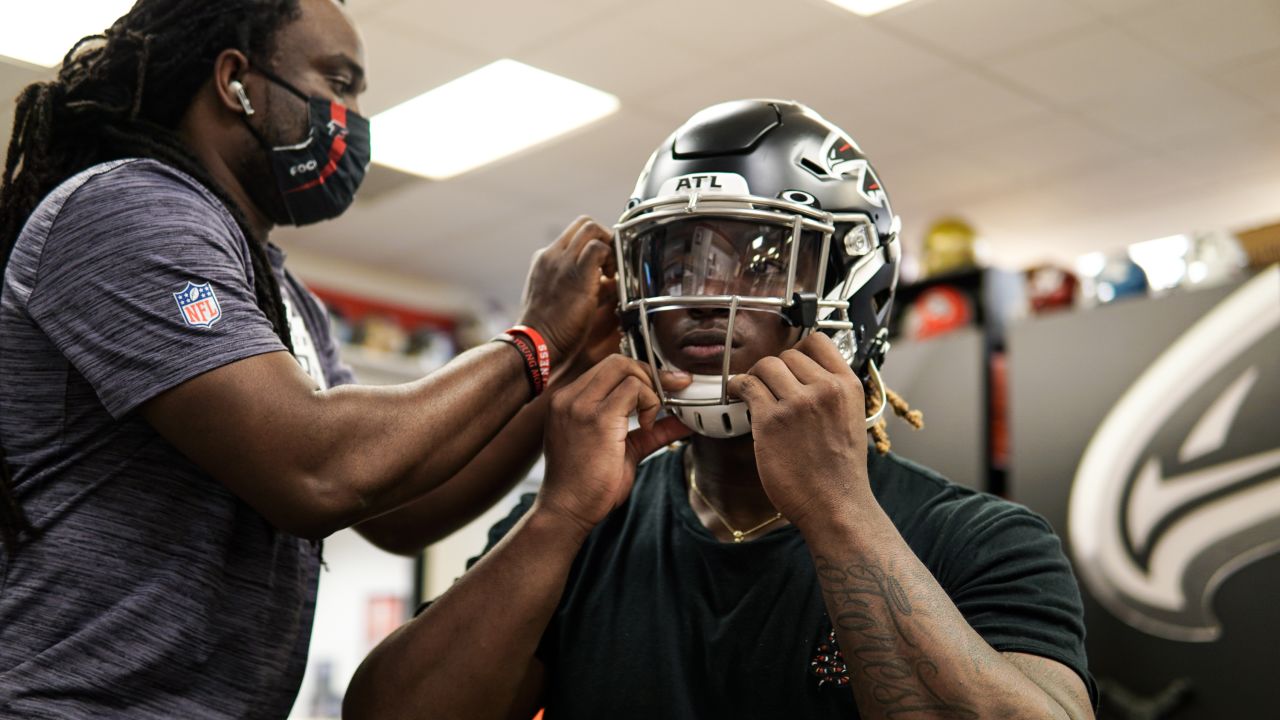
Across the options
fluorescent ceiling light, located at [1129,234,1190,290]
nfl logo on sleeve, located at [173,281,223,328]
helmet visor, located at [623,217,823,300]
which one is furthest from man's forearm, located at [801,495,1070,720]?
fluorescent ceiling light, located at [1129,234,1190,290]

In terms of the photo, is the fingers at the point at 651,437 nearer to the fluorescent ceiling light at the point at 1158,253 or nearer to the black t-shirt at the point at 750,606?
the black t-shirt at the point at 750,606

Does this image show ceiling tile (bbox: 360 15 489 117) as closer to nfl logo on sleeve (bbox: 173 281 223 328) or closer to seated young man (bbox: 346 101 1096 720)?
seated young man (bbox: 346 101 1096 720)

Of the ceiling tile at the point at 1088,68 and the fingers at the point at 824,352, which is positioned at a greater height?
the ceiling tile at the point at 1088,68

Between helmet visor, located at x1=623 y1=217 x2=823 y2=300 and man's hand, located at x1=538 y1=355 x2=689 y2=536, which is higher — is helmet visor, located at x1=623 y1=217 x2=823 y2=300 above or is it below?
above

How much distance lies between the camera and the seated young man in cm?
156

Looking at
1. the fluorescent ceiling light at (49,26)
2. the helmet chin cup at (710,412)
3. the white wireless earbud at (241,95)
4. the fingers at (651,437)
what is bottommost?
the fingers at (651,437)

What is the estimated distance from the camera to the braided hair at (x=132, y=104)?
1902 millimetres

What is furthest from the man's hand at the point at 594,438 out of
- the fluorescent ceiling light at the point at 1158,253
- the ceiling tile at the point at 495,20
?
the fluorescent ceiling light at the point at 1158,253

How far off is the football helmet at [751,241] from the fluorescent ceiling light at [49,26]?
3.34m

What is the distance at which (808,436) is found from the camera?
1655 mm

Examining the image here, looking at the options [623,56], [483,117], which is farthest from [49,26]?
[623,56]

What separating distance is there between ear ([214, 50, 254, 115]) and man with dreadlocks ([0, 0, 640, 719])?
44 mm

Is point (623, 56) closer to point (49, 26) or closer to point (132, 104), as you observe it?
point (49, 26)

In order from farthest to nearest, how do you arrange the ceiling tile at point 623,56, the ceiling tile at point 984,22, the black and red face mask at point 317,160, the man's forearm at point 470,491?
the ceiling tile at point 623,56 → the ceiling tile at point 984,22 → the man's forearm at point 470,491 → the black and red face mask at point 317,160
